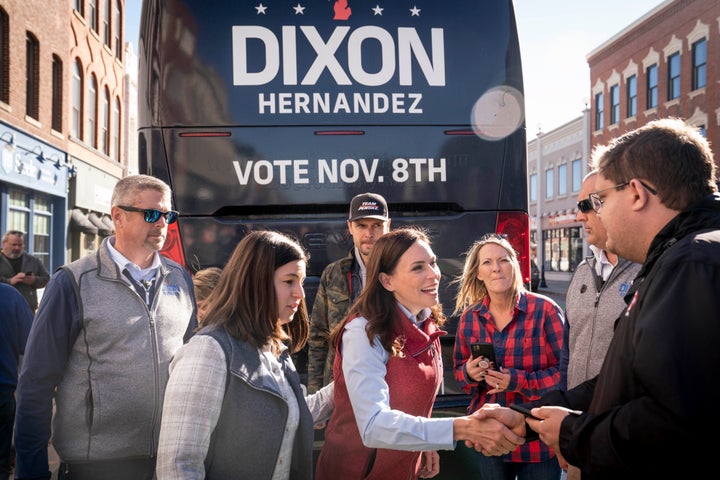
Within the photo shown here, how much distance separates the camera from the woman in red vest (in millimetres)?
2430

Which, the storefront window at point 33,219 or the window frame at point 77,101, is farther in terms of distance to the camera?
the window frame at point 77,101

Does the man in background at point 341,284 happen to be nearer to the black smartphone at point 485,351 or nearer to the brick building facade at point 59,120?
the black smartphone at point 485,351

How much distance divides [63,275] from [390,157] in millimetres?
2302

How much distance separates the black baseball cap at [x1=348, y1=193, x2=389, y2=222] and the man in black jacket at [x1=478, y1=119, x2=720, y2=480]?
188 centimetres

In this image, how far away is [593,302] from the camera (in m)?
3.42

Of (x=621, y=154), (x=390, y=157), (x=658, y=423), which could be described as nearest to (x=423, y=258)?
(x=621, y=154)

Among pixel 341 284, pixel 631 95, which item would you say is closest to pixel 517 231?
pixel 341 284

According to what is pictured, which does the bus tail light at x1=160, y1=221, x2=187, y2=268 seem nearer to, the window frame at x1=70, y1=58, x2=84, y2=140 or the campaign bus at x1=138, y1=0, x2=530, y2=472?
the campaign bus at x1=138, y1=0, x2=530, y2=472

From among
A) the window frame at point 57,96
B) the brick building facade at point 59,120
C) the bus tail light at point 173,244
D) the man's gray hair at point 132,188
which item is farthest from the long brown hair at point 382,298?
the window frame at point 57,96

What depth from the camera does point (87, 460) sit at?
8.99 ft

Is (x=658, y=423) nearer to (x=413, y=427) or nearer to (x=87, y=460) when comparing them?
(x=413, y=427)

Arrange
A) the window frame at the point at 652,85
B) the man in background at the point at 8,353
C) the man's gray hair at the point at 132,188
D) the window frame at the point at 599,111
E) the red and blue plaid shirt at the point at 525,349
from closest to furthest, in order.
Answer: the man's gray hair at the point at 132,188 → the red and blue plaid shirt at the point at 525,349 → the man in background at the point at 8,353 → the window frame at the point at 652,85 → the window frame at the point at 599,111

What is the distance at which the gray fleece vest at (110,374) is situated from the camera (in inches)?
108

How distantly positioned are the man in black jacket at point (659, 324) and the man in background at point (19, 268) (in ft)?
26.1
